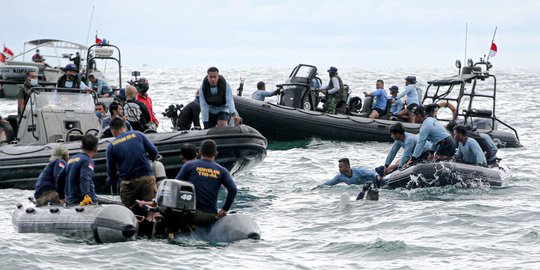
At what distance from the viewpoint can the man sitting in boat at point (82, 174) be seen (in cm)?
1053

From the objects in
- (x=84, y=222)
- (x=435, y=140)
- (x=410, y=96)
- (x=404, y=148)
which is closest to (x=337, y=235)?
(x=84, y=222)

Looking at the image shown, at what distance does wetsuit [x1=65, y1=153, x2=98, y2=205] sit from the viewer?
10.5 metres

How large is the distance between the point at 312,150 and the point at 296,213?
8029mm

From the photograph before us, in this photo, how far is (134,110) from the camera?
1464 cm

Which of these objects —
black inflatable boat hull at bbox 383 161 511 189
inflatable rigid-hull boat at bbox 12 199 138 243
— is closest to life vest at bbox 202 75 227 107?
black inflatable boat hull at bbox 383 161 511 189

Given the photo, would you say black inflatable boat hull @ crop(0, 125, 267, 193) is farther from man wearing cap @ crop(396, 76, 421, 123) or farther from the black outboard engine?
man wearing cap @ crop(396, 76, 421, 123)

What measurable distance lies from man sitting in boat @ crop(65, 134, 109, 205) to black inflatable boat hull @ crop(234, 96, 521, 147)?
10.8 meters

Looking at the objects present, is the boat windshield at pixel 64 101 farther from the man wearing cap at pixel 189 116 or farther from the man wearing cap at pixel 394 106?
the man wearing cap at pixel 394 106

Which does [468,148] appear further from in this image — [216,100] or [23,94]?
[23,94]

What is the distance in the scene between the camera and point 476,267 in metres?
9.95

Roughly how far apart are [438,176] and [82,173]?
5.86 meters

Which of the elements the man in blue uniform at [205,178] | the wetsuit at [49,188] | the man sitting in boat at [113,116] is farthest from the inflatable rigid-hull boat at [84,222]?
the man sitting in boat at [113,116]

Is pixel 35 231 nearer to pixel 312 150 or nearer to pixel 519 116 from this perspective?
pixel 312 150

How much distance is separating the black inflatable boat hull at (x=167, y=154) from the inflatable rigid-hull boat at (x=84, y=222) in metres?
3.07
